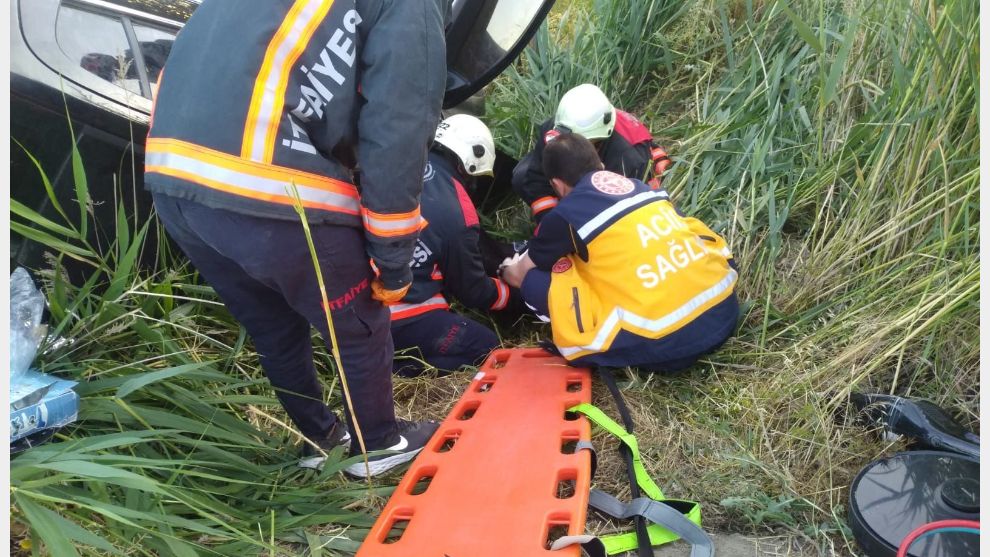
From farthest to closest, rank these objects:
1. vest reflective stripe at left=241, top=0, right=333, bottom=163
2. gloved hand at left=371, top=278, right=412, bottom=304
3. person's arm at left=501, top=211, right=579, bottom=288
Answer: person's arm at left=501, top=211, right=579, bottom=288
gloved hand at left=371, top=278, right=412, bottom=304
vest reflective stripe at left=241, top=0, right=333, bottom=163

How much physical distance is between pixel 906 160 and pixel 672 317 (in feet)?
3.03

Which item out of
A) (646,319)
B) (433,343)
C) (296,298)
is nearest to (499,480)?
A: (296,298)

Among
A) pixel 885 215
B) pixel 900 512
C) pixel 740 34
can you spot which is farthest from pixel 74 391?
pixel 740 34

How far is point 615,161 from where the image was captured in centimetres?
338

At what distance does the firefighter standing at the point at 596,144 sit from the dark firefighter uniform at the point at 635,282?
644mm

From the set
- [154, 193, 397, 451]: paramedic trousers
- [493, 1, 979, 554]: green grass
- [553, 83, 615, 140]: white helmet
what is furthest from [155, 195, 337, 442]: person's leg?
[553, 83, 615, 140]: white helmet

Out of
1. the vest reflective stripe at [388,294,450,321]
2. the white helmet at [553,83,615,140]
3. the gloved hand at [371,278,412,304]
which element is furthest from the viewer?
the white helmet at [553,83,615,140]

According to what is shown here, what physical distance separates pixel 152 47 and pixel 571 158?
5.05 ft

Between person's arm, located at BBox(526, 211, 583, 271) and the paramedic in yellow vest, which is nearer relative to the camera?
the paramedic in yellow vest

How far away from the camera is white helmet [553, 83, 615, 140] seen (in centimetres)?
335

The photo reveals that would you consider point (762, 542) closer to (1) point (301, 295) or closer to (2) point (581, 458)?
(2) point (581, 458)

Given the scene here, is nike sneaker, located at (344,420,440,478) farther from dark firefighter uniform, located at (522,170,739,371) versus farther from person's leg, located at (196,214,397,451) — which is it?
dark firefighter uniform, located at (522,170,739,371)

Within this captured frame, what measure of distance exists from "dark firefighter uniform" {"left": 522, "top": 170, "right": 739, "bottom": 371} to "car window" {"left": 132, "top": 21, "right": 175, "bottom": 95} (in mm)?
1422

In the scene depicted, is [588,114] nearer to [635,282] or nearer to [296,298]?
[635,282]
